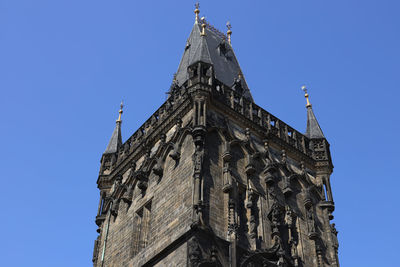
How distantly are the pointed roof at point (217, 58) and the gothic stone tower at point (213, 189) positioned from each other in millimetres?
3342

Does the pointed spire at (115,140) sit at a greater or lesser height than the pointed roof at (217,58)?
lesser

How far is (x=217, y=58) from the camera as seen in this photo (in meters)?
24.2

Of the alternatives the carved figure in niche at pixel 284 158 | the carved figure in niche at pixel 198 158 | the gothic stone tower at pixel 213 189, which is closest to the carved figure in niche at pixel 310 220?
the gothic stone tower at pixel 213 189

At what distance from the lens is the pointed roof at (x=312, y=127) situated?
70.0ft

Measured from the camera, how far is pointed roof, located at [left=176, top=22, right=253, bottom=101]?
76.3ft

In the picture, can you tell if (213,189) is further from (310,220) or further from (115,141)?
(115,141)

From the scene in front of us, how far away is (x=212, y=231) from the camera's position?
14289mm

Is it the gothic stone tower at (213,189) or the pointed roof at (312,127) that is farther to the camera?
the pointed roof at (312,127)

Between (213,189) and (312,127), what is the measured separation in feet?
24.6

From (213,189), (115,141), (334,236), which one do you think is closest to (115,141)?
(115,141)

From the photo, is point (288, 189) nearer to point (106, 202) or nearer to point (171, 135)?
point (171, 135)

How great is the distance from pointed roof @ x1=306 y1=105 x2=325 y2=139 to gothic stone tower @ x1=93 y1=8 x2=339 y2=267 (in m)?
0.07

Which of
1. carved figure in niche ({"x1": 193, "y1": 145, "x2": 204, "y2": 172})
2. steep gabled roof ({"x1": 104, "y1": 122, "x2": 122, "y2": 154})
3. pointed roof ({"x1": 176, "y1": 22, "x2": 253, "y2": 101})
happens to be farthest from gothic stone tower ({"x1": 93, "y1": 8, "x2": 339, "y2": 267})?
pointed roof ({"x1": 176, "y1": 22, "x2": 253, "y2": 101})

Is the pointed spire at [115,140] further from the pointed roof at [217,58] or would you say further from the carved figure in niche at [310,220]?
the carved figure in niche at [310,220]
